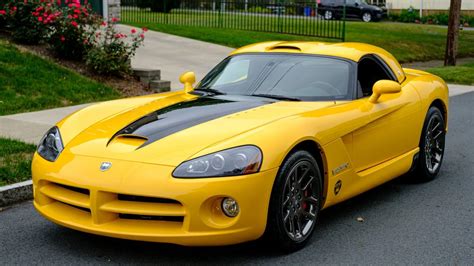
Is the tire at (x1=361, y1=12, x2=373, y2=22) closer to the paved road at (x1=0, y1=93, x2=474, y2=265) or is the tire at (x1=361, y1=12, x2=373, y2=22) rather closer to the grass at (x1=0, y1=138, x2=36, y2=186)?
the grass at (x1=0, y1=138, x2=36, y2=186)

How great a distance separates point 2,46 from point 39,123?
3.76 meters

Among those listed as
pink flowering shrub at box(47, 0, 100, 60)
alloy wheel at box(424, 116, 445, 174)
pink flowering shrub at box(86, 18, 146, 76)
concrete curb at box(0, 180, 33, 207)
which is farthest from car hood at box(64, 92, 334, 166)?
pink flowering shrub at box(47, 0, 100, 60)

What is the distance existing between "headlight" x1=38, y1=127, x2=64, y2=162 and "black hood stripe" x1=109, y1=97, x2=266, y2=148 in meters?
0.41

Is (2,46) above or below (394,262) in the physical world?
above

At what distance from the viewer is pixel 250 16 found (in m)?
23.5

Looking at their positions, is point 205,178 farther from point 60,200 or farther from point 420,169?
point 420,169

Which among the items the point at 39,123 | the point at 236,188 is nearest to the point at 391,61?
the point at 236,188

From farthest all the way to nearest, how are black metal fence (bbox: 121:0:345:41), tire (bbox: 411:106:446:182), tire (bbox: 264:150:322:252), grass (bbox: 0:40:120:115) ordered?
black metal fence (bbox: 121:0:345:41), grass (bbox: 0:40:120:115), tire (bbox: 411:106:446:182), tire (bbox: 264:150:322:252)

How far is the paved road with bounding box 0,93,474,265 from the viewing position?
446 centimetres

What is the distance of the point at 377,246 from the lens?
186 inches

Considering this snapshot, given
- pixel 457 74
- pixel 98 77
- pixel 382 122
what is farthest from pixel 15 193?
pixel 457 74

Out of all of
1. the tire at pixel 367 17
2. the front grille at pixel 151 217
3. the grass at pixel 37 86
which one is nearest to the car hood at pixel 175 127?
the front grille at pixel 151 217

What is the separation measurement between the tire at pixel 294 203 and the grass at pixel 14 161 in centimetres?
271

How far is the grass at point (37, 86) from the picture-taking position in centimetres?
1007
